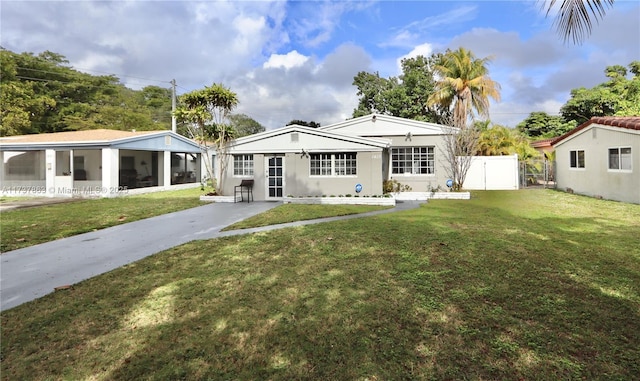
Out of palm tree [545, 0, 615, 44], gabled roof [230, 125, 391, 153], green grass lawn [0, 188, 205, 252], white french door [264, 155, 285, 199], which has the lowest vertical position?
green grass lawn [0, 188, 205, 252]

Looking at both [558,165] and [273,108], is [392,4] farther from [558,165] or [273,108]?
[273,108]

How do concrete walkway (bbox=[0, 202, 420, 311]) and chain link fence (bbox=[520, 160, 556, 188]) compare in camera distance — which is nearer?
concrete walkway (bbox=[0, 202, 420, 311])

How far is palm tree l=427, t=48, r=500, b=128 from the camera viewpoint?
21031mm

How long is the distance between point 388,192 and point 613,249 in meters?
9.90

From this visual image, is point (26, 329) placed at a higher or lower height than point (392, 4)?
lower

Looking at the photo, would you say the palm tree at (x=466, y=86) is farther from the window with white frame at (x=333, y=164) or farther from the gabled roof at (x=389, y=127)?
the window with white frame at (x=333, y=164)

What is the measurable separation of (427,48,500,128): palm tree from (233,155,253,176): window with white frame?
45.8ft

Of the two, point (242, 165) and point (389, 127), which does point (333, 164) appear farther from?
point (389, 127)

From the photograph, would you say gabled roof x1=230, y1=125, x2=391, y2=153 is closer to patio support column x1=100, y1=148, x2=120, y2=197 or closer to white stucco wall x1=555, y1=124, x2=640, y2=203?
patio support column x1=100, y1=148, x2=120, y2=197

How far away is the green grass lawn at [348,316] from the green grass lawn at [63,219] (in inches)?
161

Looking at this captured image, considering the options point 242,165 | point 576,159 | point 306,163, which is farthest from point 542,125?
point 242,165

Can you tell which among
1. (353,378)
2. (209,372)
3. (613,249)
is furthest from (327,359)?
(613,249)

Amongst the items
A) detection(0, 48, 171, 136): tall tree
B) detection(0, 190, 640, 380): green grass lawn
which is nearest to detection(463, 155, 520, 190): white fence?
detection(0, 190, 640, 380): green grass lawn

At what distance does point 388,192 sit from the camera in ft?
51.1
